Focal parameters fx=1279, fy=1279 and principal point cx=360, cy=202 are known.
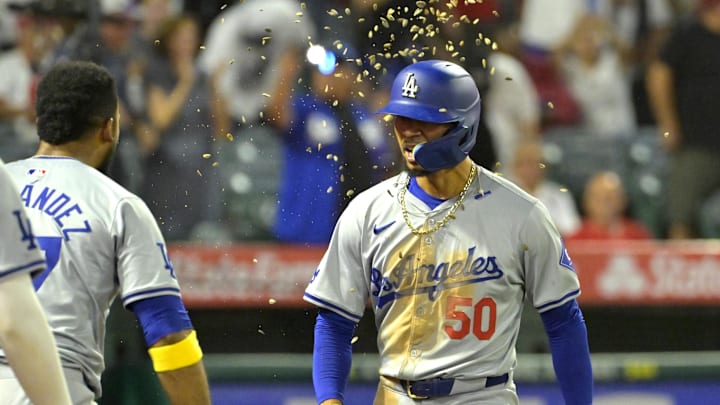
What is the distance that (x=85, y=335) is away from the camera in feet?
12.1

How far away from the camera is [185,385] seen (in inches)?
148

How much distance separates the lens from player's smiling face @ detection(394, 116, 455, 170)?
398cm

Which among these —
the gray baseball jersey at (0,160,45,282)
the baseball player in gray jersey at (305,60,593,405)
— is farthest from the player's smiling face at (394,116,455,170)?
the gray baseball jersey at (0,160,45,282)

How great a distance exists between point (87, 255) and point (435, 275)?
1078 mm

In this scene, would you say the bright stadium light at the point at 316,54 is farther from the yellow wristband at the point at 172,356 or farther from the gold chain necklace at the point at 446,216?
the yellow wristband at the point at 172,356

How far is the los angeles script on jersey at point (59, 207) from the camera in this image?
3652 millimetres

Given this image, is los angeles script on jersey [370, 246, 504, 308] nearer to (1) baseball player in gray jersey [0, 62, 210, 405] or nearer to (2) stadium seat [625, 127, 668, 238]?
(1) baseball player in gray jersey [0, 62, 210, 405]

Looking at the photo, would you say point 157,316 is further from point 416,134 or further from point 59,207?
point 416,134

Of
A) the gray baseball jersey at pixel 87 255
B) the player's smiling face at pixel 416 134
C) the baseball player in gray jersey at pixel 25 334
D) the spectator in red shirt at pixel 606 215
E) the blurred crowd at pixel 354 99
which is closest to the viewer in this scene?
the baseball player in gray jersey at pixel 25 334

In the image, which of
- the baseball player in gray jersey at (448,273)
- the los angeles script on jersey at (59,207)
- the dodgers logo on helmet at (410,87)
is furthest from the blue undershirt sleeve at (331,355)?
the los angeles script on jersey at (59,207)

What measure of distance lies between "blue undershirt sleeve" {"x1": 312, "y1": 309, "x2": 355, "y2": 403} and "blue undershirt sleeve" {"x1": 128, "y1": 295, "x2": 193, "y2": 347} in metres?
0.54

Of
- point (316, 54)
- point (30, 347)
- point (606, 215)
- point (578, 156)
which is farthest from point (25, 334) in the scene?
point (578, 156)

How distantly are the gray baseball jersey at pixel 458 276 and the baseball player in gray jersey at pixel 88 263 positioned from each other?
608 mm

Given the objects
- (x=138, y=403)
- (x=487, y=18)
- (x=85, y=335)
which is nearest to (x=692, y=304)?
(x=487, y=18)
